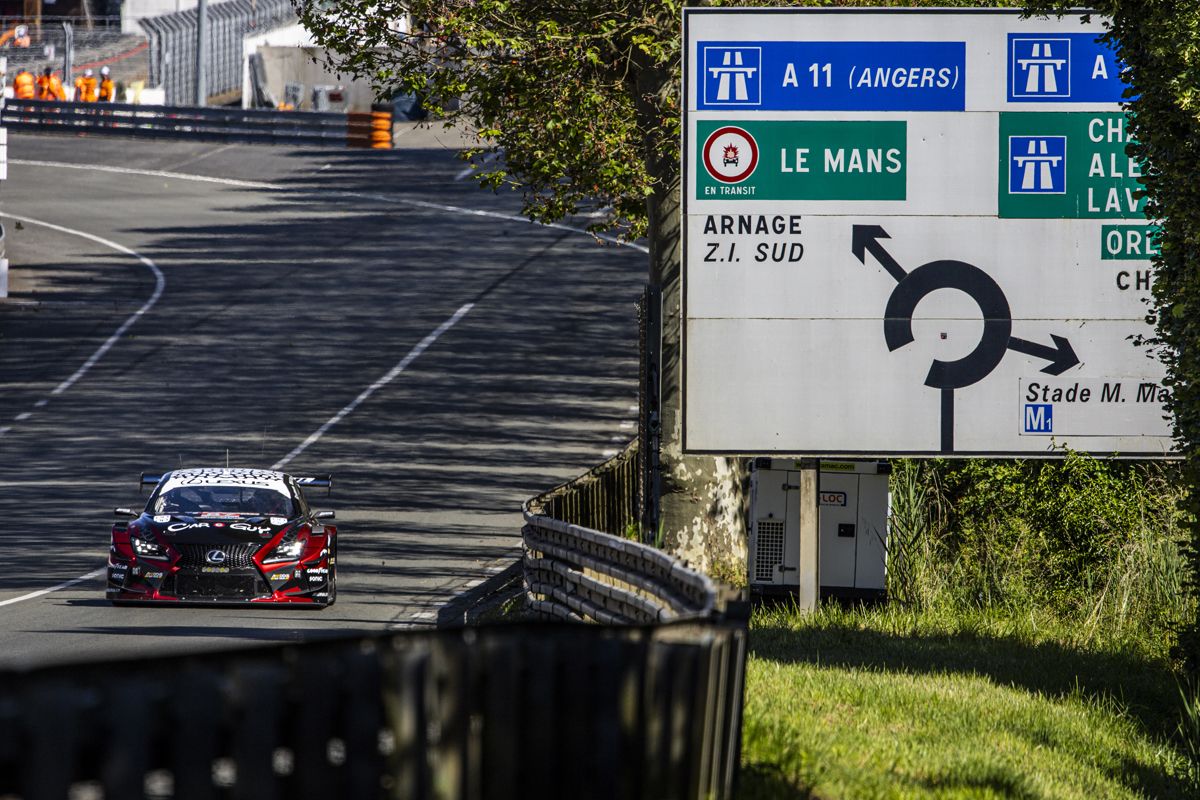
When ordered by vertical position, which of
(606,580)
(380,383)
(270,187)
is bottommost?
(606,580)

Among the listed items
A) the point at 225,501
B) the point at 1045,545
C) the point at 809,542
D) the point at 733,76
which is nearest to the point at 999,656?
the point at 809,542

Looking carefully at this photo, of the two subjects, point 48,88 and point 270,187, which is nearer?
point 270,187

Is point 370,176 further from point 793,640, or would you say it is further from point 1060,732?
point 1060,732

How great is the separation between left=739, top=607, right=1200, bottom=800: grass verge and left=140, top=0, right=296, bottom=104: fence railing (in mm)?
66211

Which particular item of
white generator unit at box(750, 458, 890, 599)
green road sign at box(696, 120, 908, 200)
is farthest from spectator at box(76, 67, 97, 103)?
green road sign at box(696, 120, 908, 200)

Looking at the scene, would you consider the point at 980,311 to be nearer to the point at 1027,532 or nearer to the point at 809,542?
the point at 809,542

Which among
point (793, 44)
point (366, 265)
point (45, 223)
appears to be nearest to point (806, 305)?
point (793, 44)

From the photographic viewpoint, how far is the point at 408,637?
5711mm

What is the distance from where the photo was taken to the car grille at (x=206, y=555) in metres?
17.1

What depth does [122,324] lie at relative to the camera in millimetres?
39500

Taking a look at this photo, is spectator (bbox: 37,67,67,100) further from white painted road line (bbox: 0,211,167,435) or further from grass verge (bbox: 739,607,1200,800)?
grass verge (bbox: 739,607,1200,800)

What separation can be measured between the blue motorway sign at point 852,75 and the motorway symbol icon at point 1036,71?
0.46 metres

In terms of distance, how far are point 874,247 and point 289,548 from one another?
21.0 ft

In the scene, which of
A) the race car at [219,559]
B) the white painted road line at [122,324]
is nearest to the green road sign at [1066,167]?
the race car at [219,559]
